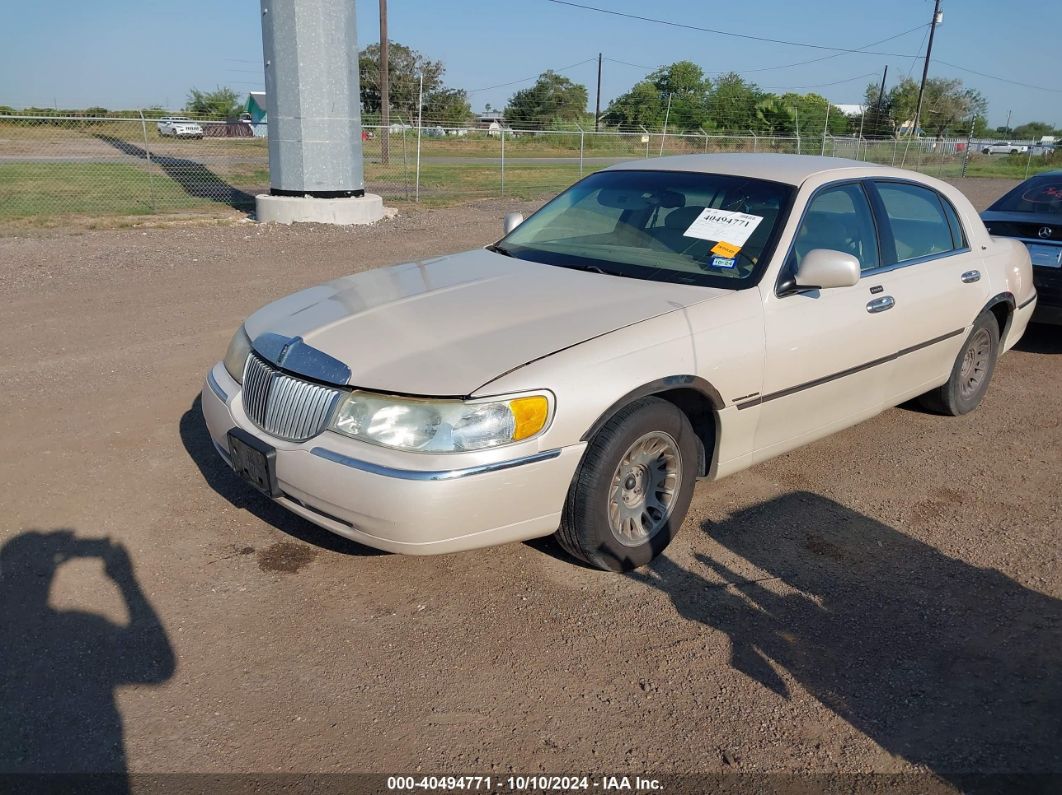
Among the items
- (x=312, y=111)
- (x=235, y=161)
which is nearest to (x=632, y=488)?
(x=312, y=111)

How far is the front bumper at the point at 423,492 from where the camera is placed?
3113 millimetres

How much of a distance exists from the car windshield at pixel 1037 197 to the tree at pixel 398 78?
38.3 meters

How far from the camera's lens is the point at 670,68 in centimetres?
7681

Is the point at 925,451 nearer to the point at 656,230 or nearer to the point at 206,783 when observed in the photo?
the point at 656,230

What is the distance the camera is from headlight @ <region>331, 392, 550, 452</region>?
315 centimetres

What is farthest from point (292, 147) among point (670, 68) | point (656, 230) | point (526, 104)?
point (670, 68)

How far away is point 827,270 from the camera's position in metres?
3.98

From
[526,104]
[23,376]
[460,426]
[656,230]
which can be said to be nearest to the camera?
[460,426]

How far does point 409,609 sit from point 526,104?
6118cm

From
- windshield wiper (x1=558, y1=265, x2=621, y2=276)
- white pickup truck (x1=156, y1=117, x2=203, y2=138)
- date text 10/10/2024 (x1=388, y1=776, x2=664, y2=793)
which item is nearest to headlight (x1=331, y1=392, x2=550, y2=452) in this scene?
date text 10/10/2024 (x1=388, y1=776, x2=664, y2=793)

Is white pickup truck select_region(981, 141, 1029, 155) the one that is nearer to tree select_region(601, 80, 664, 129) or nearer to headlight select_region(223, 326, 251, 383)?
tree select_region(601, 80, 664, 129)

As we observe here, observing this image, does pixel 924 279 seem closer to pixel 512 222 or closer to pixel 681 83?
pixel 512 222

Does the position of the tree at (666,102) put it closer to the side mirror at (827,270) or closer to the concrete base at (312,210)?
the concrete base at (312,210)

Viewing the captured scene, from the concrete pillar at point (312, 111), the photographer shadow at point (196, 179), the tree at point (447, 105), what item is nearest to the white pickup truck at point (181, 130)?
the photographer shadow at point (196, 179)
